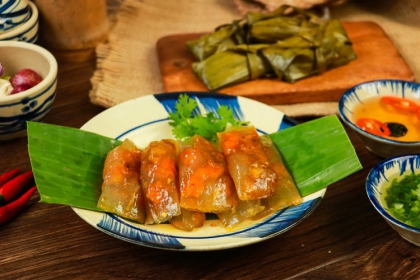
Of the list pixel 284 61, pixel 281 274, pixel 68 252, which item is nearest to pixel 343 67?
pixel 284 61

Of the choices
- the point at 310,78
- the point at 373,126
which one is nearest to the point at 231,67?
the point at 310,78

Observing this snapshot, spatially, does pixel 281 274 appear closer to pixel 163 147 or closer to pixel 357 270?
pixel 357 270

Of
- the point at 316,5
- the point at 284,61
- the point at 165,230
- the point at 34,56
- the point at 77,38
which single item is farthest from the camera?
the point at 316,5

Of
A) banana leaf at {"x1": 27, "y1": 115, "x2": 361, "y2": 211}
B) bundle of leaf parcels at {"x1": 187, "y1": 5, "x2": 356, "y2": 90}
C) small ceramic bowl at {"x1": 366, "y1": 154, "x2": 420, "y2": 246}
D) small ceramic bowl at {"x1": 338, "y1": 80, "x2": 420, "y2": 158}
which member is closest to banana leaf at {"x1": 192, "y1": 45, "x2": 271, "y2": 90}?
bundle of leaf parcels at {"x1": 187, "y1": 5, "x2": 356, "y2": 90}

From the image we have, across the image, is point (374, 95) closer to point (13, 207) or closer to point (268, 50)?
point (268, 50)

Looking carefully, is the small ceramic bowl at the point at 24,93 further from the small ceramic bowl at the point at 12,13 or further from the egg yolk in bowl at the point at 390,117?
the egg yolk in bowl at the point at 390,117

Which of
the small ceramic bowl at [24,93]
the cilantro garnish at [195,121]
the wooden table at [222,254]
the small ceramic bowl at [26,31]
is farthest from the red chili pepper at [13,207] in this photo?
the small ceramic bowl at [26,31]

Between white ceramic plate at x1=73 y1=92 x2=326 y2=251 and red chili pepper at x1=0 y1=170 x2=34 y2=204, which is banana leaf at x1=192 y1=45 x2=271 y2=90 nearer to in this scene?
white ceramic plate at x1=73 y1=92 x2=326 y2=251
